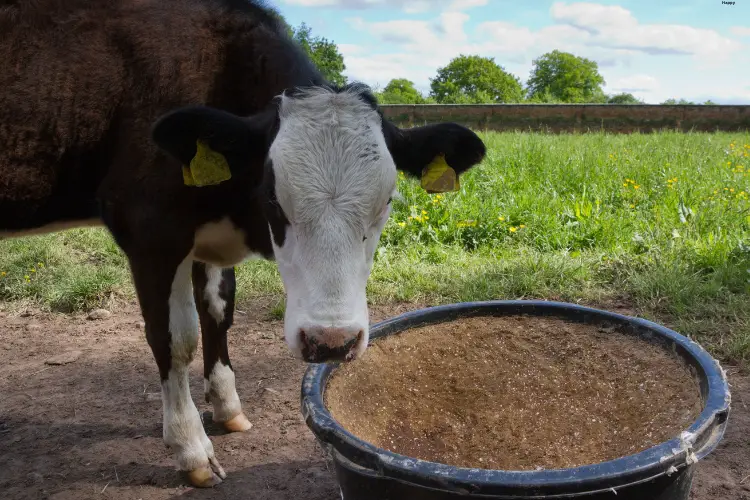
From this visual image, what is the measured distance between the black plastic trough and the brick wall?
47.3ft

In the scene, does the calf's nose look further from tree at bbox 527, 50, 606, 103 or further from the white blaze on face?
tree at bbox 527, 50, 606, 103

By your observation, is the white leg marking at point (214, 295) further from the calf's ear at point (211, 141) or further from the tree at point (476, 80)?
the tree at point (476, 80)

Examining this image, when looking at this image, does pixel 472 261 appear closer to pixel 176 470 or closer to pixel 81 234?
pixel 176 470

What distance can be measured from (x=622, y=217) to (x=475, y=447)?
11.7 feet

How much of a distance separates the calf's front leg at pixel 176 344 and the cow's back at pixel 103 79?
Answer: 1.19 feet

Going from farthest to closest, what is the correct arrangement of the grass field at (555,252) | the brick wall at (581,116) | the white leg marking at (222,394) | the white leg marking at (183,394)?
the brick wall at (581,116) → the grass field at (555,252) → the white leg marking at (222,394) → the white leg marking at (183,394)

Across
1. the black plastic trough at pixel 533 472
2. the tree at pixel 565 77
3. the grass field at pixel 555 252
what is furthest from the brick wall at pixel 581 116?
the tree at pixel 565 77

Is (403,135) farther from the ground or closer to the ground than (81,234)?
farther from the ground

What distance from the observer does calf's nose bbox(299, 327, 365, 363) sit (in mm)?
1844

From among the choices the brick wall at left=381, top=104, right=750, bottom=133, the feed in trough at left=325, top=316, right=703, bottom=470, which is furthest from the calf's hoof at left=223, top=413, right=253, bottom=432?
the brick wall at left=381, top=104, right=750, bottom=133

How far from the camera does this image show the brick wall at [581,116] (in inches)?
642

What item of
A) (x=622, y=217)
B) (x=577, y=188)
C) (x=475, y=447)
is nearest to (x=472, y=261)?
(x=622, y=217)

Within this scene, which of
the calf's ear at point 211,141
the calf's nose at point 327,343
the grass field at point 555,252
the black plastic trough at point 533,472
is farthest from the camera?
the grass field at point 555,252

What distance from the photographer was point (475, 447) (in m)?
2.45
